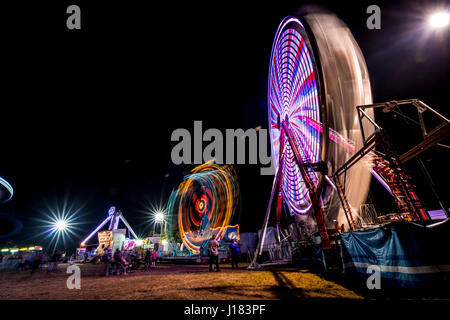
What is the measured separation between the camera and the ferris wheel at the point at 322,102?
8.31 meters

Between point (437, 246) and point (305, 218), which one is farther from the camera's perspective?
point (305, 218)

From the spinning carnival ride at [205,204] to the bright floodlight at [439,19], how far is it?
24.8 meters

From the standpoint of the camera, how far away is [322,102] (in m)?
8.04

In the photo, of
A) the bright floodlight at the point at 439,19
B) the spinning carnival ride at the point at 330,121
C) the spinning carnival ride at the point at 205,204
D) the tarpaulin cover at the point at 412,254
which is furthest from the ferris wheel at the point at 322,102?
the spinning carnival ride at the point at 205,204

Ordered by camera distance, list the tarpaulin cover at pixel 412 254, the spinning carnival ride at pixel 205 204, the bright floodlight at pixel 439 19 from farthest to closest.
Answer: the spinning carnival ride at pixel 205 204 < the bright floodlight at pixel 439 19 < the tarpaulin cover at pixel 412 254

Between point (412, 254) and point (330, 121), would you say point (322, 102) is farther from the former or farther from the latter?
point (412, 254)

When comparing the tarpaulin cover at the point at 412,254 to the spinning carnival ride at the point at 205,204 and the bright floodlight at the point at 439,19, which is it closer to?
the bright floodlight at the point at 439,19

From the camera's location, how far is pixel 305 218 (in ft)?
40.8

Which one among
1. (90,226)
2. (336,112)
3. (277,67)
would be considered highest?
(277,67)

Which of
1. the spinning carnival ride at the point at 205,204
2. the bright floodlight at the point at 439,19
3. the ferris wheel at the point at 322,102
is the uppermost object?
the bright floodlight at the point at 439,19

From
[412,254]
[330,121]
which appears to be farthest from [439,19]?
[412,254]

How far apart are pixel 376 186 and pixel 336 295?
21376 mm

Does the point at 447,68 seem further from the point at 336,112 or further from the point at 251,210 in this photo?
the point at 251,210

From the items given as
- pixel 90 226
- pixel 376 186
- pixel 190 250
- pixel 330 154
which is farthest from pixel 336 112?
pixel 90 226
